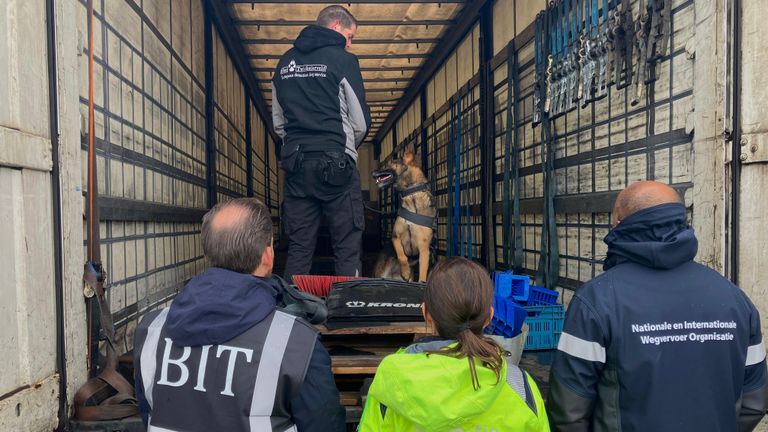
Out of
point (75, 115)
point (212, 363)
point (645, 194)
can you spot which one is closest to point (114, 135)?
point (75, 115)

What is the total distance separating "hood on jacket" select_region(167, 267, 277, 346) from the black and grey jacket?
2.30 m

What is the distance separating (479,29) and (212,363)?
5825 millimetres

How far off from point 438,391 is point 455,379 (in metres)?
0.06

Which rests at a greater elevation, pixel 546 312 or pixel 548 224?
pixel 548 224

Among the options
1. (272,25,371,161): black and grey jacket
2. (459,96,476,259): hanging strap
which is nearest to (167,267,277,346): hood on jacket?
(272,25,371,161): black and grey jacket

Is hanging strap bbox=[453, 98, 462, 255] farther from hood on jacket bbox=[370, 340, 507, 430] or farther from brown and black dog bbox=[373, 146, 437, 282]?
hood on jacket bbox=[370, 340, 507, 430]

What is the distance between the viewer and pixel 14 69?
209 centimetres

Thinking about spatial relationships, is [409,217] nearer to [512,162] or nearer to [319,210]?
[512,162]

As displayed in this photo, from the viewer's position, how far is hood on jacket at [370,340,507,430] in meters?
1.46

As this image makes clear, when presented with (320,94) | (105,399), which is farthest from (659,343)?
(320,94)

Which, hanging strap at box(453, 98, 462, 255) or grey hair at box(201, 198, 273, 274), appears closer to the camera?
grey hair at box(201, 198, 273, 274)

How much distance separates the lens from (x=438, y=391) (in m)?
1.47

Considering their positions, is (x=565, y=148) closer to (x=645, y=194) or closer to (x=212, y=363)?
(x=645, y=194)

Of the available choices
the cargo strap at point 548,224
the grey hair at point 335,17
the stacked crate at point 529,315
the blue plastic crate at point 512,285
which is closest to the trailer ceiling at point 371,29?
the grey hair at point 335,17
